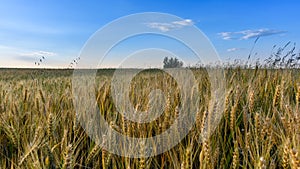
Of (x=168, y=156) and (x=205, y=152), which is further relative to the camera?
(x=168, y=156)

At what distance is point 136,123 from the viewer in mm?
1381

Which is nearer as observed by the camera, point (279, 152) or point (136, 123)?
point (279, 152)

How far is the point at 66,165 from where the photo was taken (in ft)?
2.70

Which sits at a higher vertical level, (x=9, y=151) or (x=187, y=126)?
(x=187, y=126)

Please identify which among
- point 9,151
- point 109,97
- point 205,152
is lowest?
point 9,151

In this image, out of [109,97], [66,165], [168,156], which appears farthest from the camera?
[109,97]

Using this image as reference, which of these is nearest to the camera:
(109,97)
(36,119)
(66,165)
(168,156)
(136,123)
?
(66,165)

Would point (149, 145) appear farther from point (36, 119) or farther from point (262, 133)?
point (36, 119)

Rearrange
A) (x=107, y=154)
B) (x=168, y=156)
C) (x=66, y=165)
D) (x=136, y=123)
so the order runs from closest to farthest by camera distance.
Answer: (x=66, y=165), (x=107, y=154), (x=168, y=156), (x=136, y=123)

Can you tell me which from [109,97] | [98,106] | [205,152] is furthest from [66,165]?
[109,97]

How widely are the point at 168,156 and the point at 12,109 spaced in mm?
1112

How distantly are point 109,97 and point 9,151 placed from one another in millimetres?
769

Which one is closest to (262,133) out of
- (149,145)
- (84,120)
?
(149,145)

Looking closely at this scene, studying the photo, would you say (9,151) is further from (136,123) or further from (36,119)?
(136,123)
